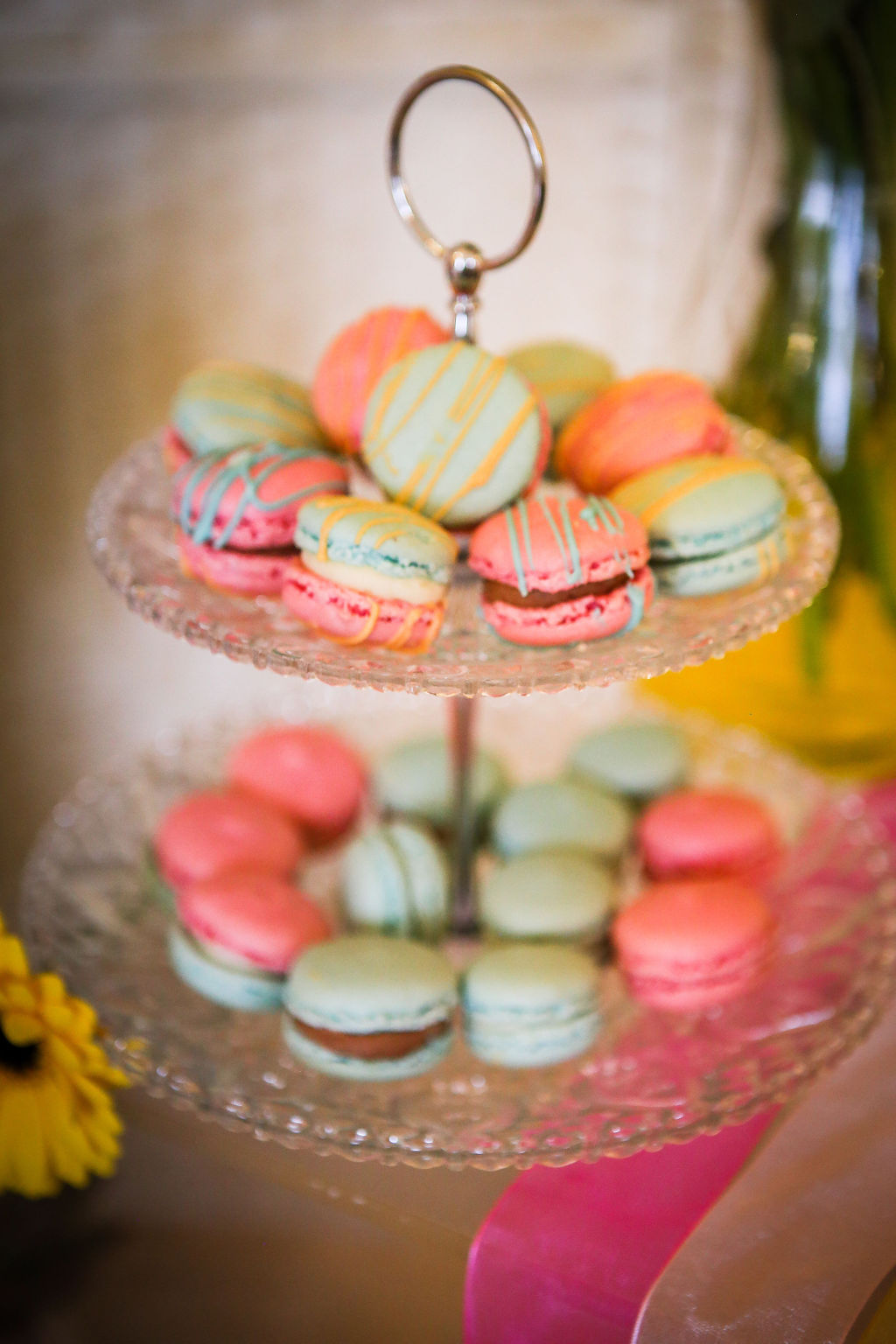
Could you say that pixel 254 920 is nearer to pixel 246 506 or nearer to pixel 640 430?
pixel 246 506

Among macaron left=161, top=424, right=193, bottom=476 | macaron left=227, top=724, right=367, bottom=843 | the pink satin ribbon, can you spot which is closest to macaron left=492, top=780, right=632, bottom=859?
macaron left=227, top=724, right=367, bottom=843

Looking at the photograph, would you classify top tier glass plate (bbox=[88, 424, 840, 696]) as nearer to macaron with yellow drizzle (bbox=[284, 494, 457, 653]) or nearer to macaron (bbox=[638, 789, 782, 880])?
macaron with yellow drizzle (bbox=[284, 494, 457, 653])

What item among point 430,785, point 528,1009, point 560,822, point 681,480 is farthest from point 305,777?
point 681,480

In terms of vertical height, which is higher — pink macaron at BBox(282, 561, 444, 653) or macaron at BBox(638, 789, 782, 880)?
pink macaron at BBox(282, 561, 444, 653)

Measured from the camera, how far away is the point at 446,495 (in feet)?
2.49

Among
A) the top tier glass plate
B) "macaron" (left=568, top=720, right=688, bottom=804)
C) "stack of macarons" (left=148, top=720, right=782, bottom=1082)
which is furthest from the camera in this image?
"macaron" (left=568, top=720, right=688, bottom=804)

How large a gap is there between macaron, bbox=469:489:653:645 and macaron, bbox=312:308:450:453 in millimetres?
131

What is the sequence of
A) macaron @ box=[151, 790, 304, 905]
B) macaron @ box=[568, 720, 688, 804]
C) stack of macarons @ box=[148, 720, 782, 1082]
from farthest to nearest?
macaron @ box=[568, 720, 688, 804] < macaron @ box=[151, 790, 304, 905] < stack of macarons @ box=[148, 720, 782, 1082]

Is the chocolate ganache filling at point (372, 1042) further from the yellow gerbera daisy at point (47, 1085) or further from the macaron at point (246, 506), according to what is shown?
the macaron at point (246, 506)

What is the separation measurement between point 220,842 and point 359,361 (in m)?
0.36

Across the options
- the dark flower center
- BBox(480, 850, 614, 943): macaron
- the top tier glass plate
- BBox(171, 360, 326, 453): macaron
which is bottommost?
the dark flower center

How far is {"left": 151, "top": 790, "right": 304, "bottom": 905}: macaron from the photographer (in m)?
0.95

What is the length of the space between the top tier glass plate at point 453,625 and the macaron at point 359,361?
0.39 ft

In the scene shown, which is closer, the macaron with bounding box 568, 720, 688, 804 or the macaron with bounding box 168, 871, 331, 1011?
the macaron with bounding box 168, 871, 331, 1011
